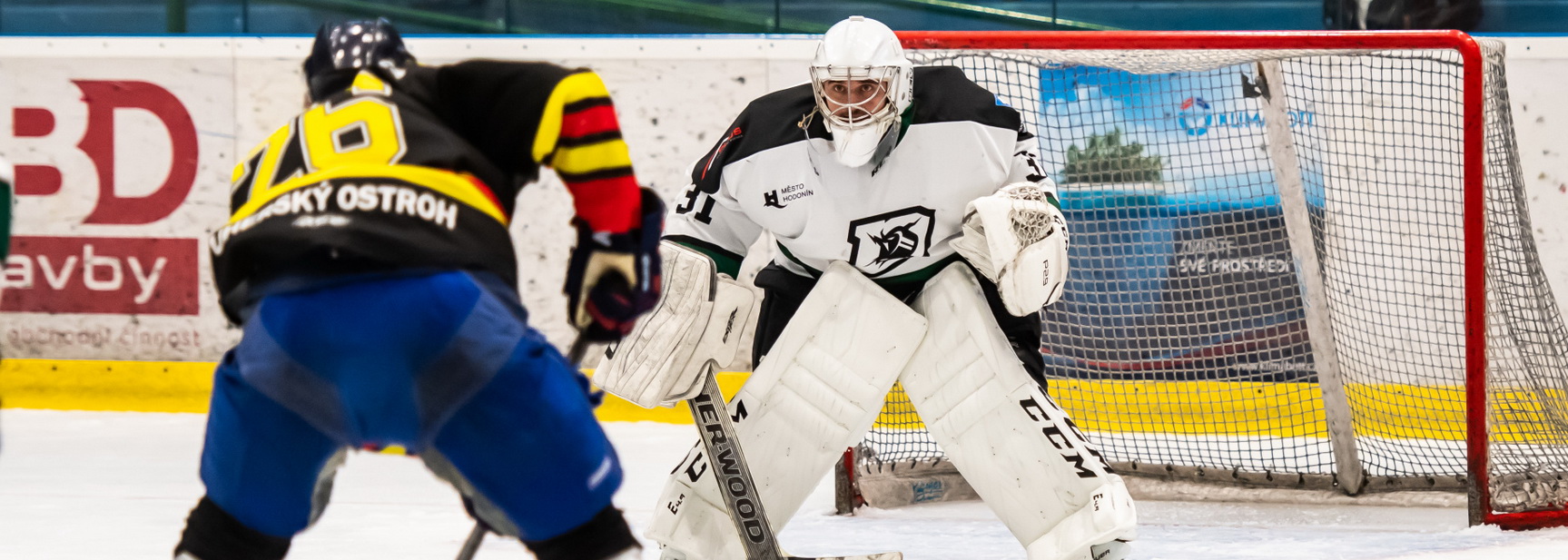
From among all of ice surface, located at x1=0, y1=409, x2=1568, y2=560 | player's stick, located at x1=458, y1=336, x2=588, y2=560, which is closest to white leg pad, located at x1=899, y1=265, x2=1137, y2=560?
ice surface, located at x1=0, y1=409, x2=1568, y2=560

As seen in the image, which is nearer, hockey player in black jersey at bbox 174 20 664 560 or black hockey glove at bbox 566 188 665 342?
hockey player in black jersey at bbox 174 20 664 560

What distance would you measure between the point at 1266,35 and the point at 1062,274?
934 millimetres

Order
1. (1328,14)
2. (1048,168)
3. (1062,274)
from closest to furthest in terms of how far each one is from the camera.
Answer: (1062,274) < (1048,168) < (1328,14)

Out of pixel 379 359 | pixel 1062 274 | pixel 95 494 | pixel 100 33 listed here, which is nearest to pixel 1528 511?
pixel 1062 274

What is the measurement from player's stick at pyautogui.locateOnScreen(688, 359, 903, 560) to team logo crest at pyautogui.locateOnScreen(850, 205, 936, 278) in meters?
0.33

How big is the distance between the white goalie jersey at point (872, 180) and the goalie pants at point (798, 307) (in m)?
0.08

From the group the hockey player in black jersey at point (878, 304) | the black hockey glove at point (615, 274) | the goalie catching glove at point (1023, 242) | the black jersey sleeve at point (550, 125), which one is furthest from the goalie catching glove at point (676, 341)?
the black jersey sleeve at point (550, 125)

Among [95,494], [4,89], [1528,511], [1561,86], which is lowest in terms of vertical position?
[95,494]

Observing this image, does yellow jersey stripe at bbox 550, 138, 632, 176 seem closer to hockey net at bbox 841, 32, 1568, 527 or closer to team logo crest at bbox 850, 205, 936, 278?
team logo crest at bbox 850, 205, 936, 278

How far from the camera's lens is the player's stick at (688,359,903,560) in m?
2.32

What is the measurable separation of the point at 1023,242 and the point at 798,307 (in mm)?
481

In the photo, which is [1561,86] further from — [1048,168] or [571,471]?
[571,471]

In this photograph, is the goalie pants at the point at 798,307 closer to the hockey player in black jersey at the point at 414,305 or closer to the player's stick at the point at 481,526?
the player's stick at the point at 481,526

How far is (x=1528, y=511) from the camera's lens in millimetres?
2986
